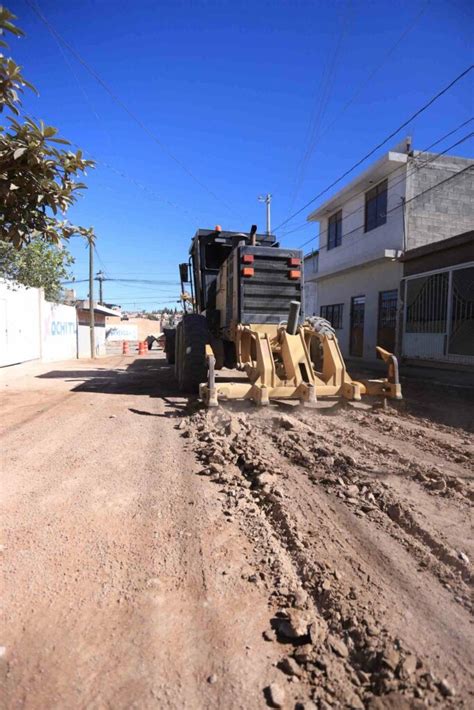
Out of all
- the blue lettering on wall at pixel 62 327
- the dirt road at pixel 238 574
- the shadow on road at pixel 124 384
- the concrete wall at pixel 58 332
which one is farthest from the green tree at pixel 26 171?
the blue lettering on wall at pixel 62 327

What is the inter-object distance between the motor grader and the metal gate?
496 cm

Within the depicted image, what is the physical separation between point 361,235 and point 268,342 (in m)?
12.0

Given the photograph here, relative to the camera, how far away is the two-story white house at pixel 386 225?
14234 millimetres

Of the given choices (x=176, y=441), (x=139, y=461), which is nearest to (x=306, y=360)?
(x=176, y=441)

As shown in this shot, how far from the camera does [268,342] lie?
21.6 feet

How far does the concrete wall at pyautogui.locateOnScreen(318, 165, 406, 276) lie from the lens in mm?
14408

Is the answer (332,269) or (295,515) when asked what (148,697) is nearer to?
(295,515)

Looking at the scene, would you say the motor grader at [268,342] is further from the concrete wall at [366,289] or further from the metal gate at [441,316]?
the concrete wall at [366,289]

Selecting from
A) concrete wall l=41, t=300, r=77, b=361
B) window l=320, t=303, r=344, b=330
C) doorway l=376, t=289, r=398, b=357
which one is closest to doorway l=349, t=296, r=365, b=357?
window l=320, t=303, r=344, b=330

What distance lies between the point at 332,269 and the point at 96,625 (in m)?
17.9

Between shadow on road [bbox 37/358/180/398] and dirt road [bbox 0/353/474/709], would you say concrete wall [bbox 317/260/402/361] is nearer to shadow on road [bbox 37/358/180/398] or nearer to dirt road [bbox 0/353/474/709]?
shadow on road [bbox 37/358/180/398]

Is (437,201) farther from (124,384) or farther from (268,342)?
(124,384)

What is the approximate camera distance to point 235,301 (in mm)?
7172

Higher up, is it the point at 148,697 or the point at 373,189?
the point at 373,189
